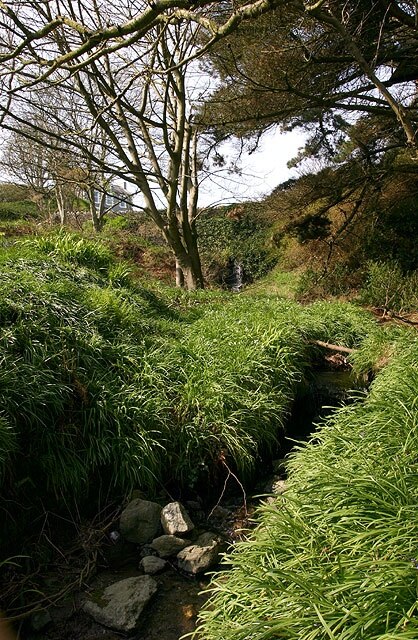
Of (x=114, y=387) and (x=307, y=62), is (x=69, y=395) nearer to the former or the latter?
(x=114, y=387)

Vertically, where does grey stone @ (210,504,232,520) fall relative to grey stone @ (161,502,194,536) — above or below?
below

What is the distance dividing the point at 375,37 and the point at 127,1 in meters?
4.06

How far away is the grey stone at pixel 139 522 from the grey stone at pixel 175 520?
70mm

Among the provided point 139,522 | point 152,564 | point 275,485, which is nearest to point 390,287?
point 275,485

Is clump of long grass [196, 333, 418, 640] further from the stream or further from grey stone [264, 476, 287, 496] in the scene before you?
Result: grey stone [264, 476, 287, 496]

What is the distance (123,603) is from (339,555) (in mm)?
1335

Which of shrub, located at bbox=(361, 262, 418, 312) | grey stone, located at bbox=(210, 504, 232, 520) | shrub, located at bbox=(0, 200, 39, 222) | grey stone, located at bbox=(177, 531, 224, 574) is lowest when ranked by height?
grey stone, located at bbox=(210, 504, 232, 520)

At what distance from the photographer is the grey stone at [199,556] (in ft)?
9.64

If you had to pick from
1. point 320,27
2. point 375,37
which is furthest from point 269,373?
point 375,37

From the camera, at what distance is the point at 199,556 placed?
298 centimetres

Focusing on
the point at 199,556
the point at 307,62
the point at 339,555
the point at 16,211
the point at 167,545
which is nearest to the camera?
the point at 339,555

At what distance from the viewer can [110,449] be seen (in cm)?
346

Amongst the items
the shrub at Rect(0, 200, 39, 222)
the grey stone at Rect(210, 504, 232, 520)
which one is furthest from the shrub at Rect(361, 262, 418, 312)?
the shrub at Rect(0, 200, 39, 222)

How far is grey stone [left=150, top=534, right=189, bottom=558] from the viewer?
310cm
